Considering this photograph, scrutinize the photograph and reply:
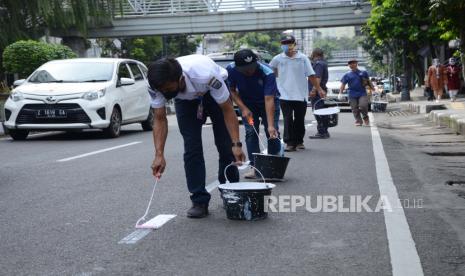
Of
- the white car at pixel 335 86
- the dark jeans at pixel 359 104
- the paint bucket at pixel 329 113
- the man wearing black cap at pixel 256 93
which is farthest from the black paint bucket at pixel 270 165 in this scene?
the white car at pixel 335 86

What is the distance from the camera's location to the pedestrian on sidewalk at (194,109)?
5.37m

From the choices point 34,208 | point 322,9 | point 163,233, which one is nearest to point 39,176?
point 34,208

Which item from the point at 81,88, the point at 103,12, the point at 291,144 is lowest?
the point at 291,144

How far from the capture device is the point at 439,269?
4426 mm

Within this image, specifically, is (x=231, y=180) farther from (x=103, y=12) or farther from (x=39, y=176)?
(x=103, y=12)

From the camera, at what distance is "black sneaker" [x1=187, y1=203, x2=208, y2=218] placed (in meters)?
6.09

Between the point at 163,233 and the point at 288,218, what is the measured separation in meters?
1.11

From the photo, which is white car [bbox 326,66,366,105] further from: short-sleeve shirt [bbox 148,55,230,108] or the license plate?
short-sleeve shirt [bbox 148,55,230,108]

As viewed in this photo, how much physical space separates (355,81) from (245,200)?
1214 cm

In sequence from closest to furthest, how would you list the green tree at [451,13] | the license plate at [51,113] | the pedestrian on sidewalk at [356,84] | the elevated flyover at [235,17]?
the license plate at [51,113] → the green tree at [451,13] → the pedestrian on sidewalk at [356,84] → the elevated flyover at [235,17]

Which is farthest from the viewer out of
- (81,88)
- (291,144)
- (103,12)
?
(103,12)

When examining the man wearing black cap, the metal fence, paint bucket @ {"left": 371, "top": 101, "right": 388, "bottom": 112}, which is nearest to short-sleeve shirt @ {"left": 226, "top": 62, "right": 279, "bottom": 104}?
the man wearing black cap

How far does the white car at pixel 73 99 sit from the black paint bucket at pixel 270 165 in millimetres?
7290

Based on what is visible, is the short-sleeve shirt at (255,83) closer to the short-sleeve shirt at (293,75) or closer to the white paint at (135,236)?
the short-sleeve shirt at (293,75)
